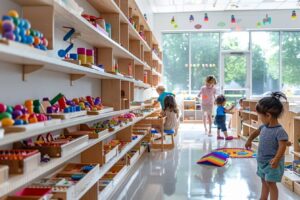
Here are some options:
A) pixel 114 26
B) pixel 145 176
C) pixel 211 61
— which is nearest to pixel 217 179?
pixel 145 176

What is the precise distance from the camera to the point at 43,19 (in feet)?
5.58

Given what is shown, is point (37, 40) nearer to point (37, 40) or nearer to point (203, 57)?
point (37, 40)

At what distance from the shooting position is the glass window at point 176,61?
10703 millimetres

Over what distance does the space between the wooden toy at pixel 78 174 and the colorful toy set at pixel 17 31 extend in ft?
3.14

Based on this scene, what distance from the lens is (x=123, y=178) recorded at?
11.2ft

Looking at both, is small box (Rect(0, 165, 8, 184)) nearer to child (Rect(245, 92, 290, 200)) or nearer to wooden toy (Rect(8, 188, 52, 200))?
wooden toy (Rect(8, 188, 52, 200))

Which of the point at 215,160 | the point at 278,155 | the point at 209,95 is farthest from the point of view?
the point at 209,95

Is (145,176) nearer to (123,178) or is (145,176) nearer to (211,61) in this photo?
(123,178)

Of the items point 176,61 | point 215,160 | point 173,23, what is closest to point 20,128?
point 215,160

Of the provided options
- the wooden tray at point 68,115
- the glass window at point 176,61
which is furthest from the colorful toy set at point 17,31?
the glass window at point 176,61

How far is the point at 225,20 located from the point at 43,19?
9.39 meters

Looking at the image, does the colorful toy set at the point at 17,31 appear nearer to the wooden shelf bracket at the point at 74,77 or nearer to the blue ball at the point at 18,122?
the blue ball at the point at 18,122

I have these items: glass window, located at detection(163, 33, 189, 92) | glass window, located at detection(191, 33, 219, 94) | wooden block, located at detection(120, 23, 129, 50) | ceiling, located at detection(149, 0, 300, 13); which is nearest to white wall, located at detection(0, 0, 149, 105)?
wooden block, located at detection(120, 23, 129, 50)

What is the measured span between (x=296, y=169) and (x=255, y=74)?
758cm
